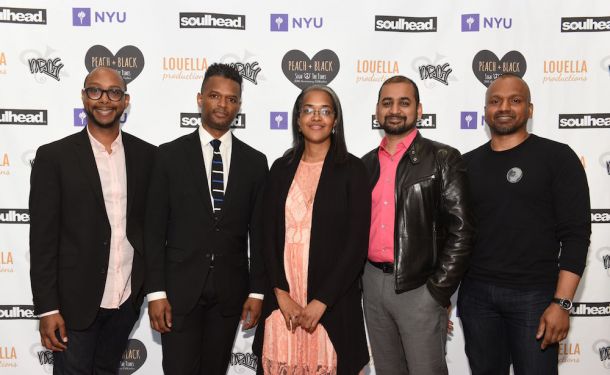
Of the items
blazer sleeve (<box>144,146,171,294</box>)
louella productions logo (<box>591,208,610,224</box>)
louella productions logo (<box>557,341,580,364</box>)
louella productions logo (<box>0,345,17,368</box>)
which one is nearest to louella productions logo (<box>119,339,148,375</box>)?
louella productions logo (<box>0,345,17,368</box>)

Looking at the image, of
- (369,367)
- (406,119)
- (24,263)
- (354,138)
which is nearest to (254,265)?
(406,119)

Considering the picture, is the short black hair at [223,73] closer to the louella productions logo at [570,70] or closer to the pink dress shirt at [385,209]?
the pink dress shirt at [385,209]

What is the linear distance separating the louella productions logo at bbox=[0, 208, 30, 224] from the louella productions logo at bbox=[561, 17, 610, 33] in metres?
4.44

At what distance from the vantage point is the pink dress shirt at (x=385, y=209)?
2475 mm

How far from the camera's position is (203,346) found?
8.13 feet

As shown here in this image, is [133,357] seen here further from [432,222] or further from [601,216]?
[601,216]

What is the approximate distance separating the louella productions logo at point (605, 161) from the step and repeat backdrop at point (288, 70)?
0.01 meters

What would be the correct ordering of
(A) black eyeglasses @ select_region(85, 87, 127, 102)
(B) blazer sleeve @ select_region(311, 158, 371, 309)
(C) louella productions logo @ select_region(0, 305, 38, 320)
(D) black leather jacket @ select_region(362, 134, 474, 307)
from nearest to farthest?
(B) blazer sleeve @ select_region(311, 158, 371, 309) → (D) black leather jacket @ select_region(362, 134, 474, 307) → (A) black eyeglasses @ select_region(85, 87, 127, 102) → (C) louella productions logo @ select_region(0, 305, 38, 320)

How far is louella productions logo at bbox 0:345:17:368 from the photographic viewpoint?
11.8 ft

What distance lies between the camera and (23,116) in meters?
3.52

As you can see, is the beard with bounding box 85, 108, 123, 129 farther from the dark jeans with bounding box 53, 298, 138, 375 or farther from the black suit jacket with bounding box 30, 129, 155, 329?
the dark jeans with bounding box 53, 298, 138, 375

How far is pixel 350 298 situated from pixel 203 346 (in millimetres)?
834

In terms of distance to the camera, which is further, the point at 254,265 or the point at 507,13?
the point at 507,13

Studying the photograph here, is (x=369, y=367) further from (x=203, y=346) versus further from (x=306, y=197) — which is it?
(x=306, y=197)
